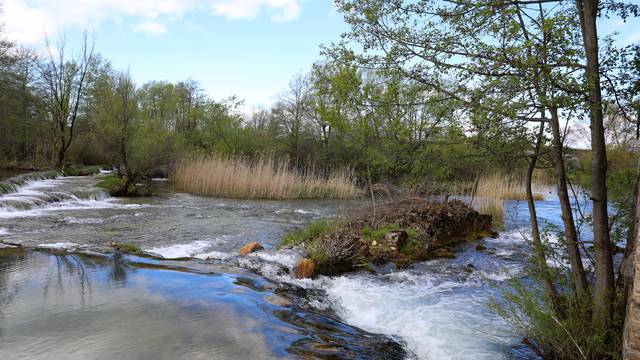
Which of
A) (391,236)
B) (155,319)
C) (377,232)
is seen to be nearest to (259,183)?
(377,232)

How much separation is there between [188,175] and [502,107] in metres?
15.7

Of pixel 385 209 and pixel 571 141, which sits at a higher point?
pixel 571 141

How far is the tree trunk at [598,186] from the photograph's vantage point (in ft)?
9.85

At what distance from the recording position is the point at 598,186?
3.08 m

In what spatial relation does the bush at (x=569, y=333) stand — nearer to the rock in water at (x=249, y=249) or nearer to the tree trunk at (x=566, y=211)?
the tree trunk at (x=566, y=211)

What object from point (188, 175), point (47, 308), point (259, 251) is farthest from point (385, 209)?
point (188, 175)

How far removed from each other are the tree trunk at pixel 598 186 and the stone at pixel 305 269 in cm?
338

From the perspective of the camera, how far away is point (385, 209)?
8.49 meters

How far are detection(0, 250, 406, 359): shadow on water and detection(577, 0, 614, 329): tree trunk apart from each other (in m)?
1.56

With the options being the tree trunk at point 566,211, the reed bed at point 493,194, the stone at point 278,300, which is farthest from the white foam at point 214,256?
the reed bed at point 493,194

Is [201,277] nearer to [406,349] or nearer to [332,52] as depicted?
[406,349]

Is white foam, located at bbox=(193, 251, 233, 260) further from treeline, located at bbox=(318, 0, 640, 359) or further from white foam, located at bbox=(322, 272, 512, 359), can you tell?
treeline, located at bbox=(318, 0, 640, 359)

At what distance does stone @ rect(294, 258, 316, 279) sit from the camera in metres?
5.63

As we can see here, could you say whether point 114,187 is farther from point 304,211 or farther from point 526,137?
point 526,137
